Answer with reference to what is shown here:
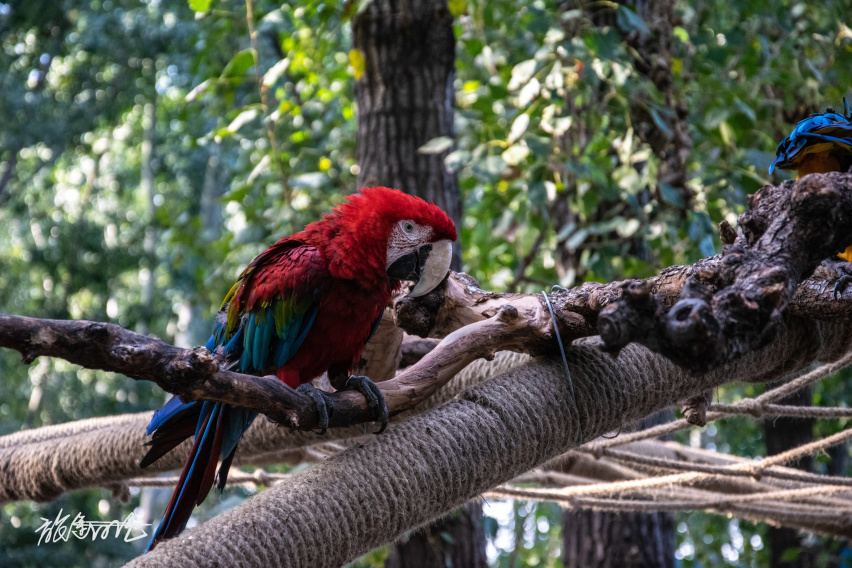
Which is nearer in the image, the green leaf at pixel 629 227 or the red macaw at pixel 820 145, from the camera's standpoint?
the red macaw at pixel 820 145

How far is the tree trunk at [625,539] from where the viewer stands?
2.40m

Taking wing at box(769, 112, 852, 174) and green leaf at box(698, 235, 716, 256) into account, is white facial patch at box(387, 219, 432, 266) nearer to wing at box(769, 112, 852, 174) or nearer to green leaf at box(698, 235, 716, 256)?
wing at box(769, 112, 852, 174)

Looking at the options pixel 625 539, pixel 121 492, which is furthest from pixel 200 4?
pixel 625 539

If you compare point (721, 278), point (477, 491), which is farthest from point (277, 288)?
point (721, 278)

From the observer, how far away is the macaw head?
121 cm

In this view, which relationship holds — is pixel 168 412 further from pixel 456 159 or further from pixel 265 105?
pixel 265 105

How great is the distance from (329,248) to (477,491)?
0.50 meters

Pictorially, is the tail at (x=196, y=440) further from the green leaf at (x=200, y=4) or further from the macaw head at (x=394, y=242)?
the green leaf at (x=200, y=4)

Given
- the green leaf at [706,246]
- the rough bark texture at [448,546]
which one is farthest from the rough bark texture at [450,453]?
the rough bark texture at [448,546]

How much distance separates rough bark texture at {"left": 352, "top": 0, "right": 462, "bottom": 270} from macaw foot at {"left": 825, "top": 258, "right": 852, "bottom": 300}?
1189 mm

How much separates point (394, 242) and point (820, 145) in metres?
0.79

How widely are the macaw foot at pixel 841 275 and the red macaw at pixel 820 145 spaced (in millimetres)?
199

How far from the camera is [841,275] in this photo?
3.28 ft

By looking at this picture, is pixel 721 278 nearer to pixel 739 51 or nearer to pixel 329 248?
pixel 329 248
